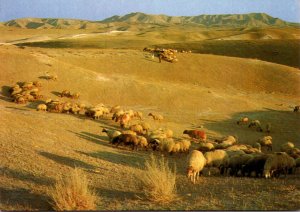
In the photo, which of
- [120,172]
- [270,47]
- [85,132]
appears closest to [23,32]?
[270,47]

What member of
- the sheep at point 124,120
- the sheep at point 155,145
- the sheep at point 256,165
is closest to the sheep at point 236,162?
the sheep at point 256,165

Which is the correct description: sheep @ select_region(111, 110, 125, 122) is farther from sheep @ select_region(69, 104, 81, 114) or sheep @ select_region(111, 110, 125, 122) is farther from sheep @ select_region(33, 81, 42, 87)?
sheep @ select_region(33, 81, 42, 87)

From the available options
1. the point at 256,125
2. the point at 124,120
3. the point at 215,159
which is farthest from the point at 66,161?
the point at 256,125

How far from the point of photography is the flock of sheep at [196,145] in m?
12.0

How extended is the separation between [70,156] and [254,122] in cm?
1473

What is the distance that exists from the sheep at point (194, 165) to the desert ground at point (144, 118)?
25cm

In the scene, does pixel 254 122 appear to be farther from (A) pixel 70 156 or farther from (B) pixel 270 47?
Answer: (B) pixel 270 47

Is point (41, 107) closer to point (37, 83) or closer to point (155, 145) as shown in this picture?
point (37, 83)

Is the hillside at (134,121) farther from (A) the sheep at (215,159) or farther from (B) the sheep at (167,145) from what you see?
(A) the sheep at (215,159)

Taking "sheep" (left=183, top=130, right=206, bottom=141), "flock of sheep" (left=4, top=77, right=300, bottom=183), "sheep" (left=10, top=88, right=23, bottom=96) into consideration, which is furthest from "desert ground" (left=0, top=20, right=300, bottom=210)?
"sheep" (left=183, top=130, right=206, bottom=141)

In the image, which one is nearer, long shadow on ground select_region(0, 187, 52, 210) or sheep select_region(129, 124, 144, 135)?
long shadow on ground select_region(0, 187, 52, 210)

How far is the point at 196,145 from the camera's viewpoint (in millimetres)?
18516

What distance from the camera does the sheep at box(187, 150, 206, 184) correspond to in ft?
36.9

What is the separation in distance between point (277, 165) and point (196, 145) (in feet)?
22.3
